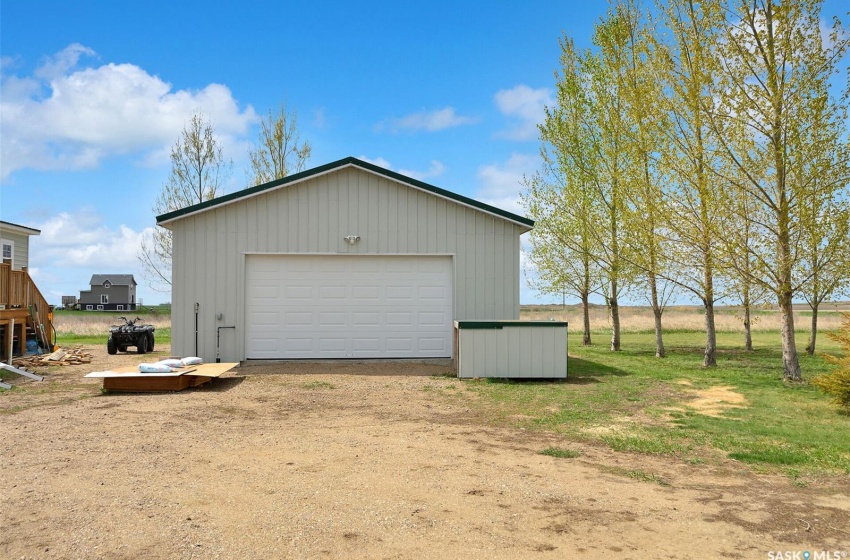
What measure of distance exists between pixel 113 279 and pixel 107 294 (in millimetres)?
1871

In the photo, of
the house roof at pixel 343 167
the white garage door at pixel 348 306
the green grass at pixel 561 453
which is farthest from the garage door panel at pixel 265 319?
the green grass at pixel 561 453

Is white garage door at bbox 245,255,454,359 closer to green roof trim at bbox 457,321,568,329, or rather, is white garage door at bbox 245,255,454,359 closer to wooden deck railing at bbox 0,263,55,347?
green roof trim at bbox 457,321,568,329

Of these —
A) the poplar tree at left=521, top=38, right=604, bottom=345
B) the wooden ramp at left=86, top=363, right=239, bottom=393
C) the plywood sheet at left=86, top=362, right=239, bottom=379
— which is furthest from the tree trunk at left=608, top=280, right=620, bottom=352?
the wooden ramp at left=86, top=363, right=239, bottom=393

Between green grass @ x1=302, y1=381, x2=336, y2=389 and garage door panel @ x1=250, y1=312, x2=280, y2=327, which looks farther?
garage door panel @ x1=250, y1=312, x2=280, y2=327

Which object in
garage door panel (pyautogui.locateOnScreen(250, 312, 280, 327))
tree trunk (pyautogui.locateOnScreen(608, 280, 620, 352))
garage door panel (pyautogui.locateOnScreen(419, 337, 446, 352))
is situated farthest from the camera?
tree trunk (pyautogui.locateOnScreen(608, 280, 620, 352))

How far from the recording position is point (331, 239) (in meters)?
14.8

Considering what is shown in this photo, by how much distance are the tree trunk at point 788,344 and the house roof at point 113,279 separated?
245 feet

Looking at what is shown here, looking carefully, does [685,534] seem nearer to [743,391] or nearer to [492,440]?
[492,440]

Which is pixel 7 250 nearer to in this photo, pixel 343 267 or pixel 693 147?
pixel 343 267

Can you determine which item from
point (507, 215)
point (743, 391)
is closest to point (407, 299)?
point (507, 215)

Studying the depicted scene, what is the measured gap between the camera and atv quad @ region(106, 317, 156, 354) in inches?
719

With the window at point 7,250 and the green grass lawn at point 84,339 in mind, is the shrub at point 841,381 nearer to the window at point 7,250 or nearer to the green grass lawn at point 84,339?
the green grass lawn at point 84,339

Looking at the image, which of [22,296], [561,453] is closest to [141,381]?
[561,453]

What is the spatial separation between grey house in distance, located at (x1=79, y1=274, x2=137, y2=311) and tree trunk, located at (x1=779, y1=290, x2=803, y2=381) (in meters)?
74.7
